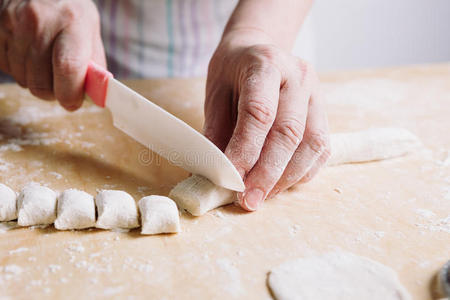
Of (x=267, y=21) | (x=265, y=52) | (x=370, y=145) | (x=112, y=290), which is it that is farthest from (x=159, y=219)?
(x=267, y=21)

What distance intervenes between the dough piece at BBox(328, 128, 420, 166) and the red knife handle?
72cm

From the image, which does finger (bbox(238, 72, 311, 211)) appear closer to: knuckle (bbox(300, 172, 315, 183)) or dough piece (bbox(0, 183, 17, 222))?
knuckle (bbox(300, 172, 315, 183))

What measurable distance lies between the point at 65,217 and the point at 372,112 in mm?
1326

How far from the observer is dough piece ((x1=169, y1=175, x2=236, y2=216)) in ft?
3.78

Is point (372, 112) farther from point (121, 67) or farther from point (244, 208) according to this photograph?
point (121, 67)

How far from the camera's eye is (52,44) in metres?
1.54

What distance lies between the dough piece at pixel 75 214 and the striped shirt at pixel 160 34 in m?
1.24

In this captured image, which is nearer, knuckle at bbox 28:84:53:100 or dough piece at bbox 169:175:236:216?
dough piece at bbox 169:175:236:216

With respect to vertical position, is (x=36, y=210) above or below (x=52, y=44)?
below

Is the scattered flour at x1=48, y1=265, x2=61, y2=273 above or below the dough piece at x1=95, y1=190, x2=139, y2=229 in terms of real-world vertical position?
below

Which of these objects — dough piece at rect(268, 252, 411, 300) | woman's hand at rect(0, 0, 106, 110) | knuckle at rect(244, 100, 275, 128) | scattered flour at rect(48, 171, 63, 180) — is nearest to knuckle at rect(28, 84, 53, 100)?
woman's hand at rect(0, 0, 106, 110)

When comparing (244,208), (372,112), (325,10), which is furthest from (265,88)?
(325,10)

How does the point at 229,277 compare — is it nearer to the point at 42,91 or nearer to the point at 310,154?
the point at 310,154

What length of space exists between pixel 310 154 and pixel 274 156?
0.12m
